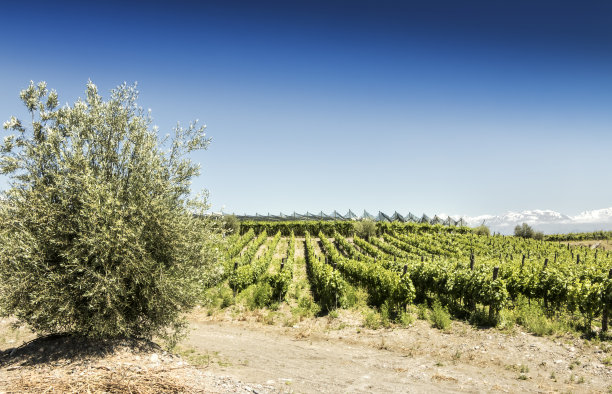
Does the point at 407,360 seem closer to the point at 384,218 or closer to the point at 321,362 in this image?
the point at 321,362

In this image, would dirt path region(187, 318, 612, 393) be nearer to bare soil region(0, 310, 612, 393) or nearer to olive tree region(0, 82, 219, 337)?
bare soil region(0, 310, 612, 393)

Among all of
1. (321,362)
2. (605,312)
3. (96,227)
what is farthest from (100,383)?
(605,312)

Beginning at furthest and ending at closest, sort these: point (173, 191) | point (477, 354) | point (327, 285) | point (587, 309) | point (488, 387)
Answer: point (327, 285) → point (587, 309) → point (477, 354) → point (173, 191) → point (488, 387)

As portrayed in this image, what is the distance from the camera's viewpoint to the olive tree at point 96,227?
781 centimetres

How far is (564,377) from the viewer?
30.3ft

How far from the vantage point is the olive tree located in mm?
7812

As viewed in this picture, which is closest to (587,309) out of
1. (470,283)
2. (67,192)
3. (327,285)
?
(470,283)

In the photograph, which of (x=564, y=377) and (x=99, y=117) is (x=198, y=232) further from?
(x=564, y=377)

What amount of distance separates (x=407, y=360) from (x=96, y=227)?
35.2 feet

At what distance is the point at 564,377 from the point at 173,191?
1279cm

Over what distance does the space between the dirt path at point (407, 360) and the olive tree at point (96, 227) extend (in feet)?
11.2

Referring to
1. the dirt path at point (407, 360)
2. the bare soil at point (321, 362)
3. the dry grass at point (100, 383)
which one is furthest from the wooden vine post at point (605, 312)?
the dry grass at point (100, 383)

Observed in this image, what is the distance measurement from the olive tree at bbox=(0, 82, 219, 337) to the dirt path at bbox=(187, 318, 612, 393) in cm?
340

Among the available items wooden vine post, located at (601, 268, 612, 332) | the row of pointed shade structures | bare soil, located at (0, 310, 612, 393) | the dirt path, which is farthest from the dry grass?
the row of pointed shade structures
